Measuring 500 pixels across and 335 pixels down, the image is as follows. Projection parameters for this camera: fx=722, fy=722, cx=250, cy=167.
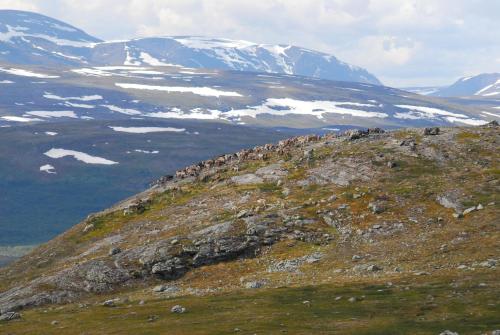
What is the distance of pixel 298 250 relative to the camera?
65250mm

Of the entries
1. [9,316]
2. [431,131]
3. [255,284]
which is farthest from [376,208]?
[9,316]

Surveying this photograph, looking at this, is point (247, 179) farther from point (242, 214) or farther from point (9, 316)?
point (9, 316)

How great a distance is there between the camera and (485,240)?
193 ft

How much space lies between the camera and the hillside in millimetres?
46281

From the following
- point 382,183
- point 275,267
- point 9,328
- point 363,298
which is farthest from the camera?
point 382,183

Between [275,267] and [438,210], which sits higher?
[438,210]

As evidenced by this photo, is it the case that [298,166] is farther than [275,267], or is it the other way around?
[298,166]

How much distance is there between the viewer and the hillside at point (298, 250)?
46281 mm

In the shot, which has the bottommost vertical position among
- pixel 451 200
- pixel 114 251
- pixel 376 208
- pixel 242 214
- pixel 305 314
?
pixel 114 251

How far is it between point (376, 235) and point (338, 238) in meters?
3.47

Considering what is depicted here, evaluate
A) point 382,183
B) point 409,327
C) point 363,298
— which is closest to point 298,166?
point 382,183

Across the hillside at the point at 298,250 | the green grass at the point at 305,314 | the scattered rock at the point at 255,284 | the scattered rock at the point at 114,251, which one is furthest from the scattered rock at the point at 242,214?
the green grass at the point at 305,314

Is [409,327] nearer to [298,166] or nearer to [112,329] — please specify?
[112,329]

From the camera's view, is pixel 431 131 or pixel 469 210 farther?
pixel 431 131
